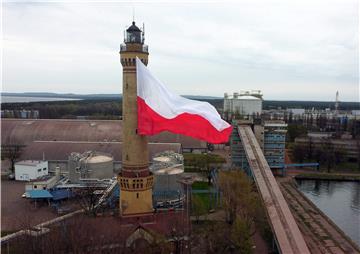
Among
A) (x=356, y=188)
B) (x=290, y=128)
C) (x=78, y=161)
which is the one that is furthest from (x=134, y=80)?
(x=290, y=128)

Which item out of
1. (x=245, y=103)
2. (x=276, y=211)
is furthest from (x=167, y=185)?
(x=245, y=103)

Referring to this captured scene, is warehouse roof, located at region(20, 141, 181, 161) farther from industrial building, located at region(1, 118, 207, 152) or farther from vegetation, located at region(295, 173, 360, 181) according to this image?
vegetation, located at region(295, 173, 360, 181)

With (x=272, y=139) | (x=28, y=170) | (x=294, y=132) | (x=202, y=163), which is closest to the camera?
(x=28, y=170)

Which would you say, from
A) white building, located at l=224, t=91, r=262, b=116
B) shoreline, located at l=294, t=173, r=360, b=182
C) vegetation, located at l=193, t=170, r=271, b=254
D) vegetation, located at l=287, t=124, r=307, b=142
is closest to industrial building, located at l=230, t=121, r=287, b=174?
shoreline, located at l=294, t=173, r=360, b=182

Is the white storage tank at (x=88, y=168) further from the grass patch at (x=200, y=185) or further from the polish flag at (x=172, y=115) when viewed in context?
the polish flag at (x=172, y=115)

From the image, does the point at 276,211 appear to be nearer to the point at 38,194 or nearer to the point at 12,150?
the point at 38,194
